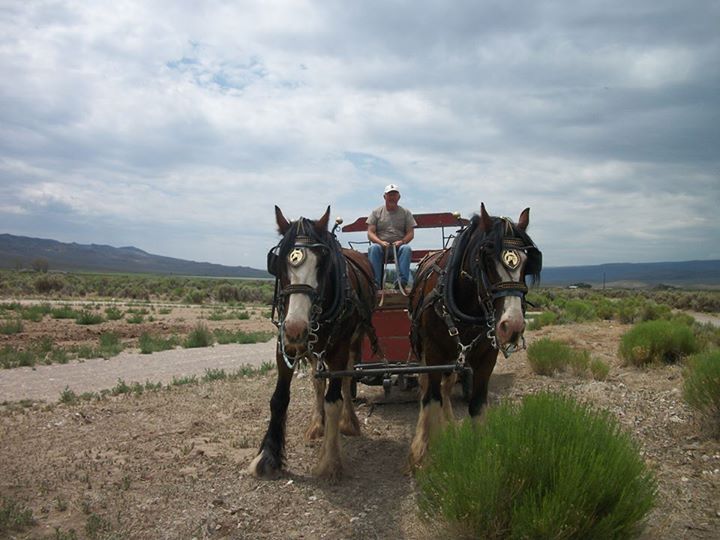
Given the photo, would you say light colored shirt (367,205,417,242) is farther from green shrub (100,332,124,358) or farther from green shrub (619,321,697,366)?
green shrub (100,332,124,358)

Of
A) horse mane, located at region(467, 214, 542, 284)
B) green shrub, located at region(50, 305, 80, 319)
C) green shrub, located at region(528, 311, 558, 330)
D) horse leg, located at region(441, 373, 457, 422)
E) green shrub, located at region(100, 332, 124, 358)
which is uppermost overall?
horse mane, located at region(467, 214, 542, 284)

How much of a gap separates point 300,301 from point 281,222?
1.02 meters

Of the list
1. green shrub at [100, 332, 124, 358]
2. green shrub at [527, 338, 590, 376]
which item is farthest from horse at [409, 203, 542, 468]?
green shrub at [100, 332, 124, 358]

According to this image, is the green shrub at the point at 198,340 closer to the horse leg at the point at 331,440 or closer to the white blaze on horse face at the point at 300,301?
the horse leg at the point at 331,440

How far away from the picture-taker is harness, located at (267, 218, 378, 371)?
4.30 m

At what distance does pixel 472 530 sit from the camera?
306 cm

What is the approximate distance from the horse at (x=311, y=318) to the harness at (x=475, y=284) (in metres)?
0.84

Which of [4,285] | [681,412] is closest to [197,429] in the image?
[681,412]

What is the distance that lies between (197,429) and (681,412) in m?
5.43

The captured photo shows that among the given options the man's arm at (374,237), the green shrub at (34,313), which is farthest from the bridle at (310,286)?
the green shrub at (34,313)

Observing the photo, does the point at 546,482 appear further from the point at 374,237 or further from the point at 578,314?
the point at 578,314

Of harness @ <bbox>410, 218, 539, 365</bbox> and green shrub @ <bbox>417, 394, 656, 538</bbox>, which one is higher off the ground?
harness @ <bbox>410, 218, 539, 365</bbox>

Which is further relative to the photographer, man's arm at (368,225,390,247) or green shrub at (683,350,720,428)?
man's arm at (368,225,390,247)

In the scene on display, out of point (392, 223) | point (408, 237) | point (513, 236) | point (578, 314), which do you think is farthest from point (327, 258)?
point (578, 314)
